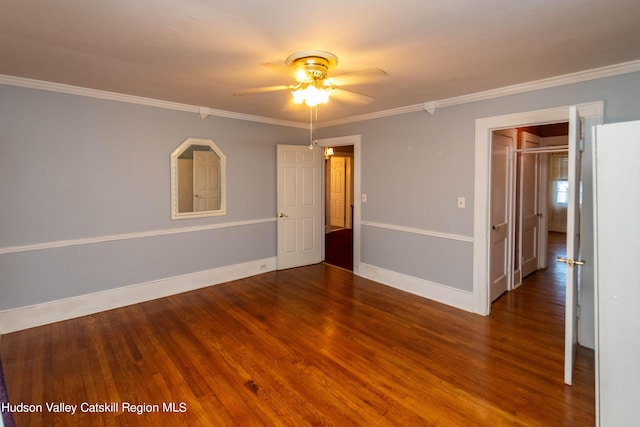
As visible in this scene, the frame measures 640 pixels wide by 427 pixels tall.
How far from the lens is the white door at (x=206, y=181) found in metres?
4.29

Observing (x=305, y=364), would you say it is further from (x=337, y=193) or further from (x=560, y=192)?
(x=560, y=192)

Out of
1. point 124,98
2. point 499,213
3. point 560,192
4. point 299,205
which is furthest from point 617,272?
point 560,192

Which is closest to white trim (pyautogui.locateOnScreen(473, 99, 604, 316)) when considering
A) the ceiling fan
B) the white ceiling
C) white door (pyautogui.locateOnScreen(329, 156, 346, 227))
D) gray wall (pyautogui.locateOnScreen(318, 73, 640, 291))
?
gray wall (pyautogui.locateOnScreen(318, 73, 640, 291))

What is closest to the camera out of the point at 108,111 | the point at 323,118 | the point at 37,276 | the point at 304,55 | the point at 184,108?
the point at 304,55

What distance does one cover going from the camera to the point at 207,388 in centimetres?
229

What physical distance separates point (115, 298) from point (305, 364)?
2.47m

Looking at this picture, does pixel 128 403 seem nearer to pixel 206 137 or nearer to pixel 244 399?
pixel 244 399

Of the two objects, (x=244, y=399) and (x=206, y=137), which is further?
(x=206, y=137)

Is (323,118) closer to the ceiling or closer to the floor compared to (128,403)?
closer to the ceiling

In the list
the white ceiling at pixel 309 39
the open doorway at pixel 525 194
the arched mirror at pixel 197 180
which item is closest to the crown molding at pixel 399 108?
the white ceiling at pixel 309 39

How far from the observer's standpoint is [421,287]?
4.09m

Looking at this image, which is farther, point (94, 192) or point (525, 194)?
point (525, 194)

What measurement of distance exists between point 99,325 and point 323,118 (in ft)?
12.6

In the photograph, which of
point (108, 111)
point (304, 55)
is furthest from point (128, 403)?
point (108, 111)
